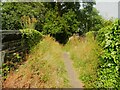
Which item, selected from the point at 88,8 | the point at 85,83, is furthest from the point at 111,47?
the point at 88,8

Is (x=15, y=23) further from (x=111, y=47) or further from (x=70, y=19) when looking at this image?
(x=70, y=19)

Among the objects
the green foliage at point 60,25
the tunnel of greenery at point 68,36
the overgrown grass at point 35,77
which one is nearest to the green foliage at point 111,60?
the tunnel of greenery at point 68,36

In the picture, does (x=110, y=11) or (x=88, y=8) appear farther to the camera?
(x=88, y=8)

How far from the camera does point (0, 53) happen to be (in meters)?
5.25

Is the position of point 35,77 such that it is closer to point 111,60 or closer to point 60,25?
point 111,60

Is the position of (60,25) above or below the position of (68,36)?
above

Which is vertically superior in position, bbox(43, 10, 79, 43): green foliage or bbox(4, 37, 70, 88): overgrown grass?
bbox(4, 37, 70, 88): overgrown grass

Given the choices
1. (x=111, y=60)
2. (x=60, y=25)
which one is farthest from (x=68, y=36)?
(x=111, y=60)

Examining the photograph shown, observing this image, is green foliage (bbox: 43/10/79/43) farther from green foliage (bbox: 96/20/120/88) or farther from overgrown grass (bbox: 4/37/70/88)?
green foliage (bbox: 96/20/120/88)

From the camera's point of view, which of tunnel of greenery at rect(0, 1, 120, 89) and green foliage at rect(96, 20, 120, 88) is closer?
green foliage at rect(96, 20, 120, 88)

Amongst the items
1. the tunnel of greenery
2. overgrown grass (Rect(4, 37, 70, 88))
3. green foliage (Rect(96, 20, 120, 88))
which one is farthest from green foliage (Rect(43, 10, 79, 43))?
green foliage (Rect(96, 20, 120, 88))

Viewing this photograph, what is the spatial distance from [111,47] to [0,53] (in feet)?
8.68

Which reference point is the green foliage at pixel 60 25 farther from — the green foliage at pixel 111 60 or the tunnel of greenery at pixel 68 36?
the green foliage at pixel 111 60

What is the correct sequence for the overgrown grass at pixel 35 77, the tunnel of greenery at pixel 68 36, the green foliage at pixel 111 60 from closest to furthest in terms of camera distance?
the overgrown grass at pixel 35 77
the green foliage at pixel 111 60
the tunnel of greenery at pixel 68 36
